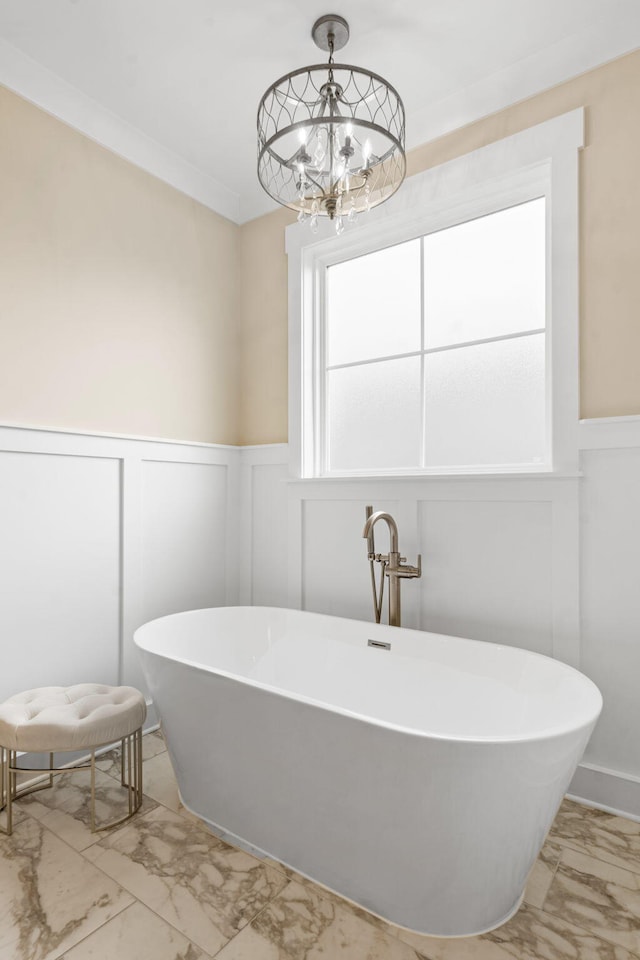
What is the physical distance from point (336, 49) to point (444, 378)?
4.02 ft

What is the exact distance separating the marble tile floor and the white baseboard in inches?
1.8

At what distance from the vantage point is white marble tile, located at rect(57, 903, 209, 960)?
1.22 metres

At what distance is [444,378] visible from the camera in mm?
2285

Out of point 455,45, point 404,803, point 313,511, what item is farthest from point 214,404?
point 404,803

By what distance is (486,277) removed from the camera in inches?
86.4

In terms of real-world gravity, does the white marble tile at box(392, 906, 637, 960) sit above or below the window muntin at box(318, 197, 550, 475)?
below

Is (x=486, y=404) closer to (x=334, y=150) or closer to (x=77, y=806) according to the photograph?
(x=334, y=150)

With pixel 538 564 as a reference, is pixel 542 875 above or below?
below

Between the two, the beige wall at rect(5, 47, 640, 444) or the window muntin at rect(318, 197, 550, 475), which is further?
the window muntin at rect(318, 197, 550, 475)

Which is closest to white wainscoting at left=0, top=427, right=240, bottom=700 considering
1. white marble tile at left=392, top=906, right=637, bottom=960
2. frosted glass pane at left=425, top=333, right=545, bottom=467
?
frosted glass pane at left=425, top=333, right=545, bottom=467

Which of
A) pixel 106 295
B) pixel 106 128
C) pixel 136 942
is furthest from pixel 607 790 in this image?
pixel 106 128

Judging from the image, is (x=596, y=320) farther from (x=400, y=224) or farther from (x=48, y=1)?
(x=48, y=1)

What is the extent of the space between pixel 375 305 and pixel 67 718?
6.68 feet

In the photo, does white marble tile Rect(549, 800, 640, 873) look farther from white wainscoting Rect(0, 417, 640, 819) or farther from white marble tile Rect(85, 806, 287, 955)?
white marble tile Rect(85, 806, 287, 955)
